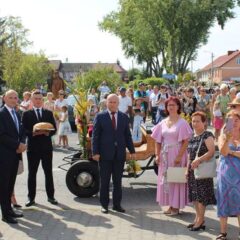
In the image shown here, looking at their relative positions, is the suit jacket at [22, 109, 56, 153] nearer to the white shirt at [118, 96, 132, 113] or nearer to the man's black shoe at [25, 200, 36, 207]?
the man's black shoe at [25, 200, 36, 207]

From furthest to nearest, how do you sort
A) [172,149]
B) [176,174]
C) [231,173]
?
1. [172,149]
2. [176,174]
3. [231,173]

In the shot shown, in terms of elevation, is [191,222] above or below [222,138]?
below

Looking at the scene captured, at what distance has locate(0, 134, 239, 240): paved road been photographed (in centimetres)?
652

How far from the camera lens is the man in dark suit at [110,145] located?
762cm

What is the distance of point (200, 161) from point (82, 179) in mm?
2737

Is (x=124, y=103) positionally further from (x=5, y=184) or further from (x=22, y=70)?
(x=22, y=70)

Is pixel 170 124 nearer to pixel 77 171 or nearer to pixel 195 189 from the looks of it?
pixel 195 189

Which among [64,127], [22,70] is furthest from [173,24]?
[64,127]

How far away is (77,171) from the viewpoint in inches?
342

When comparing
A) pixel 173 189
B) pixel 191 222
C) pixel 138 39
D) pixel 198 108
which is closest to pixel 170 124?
pixel 173 189

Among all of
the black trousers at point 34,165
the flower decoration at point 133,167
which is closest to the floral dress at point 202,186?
the flower decoration at point 133,167

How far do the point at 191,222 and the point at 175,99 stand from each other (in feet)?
5.81

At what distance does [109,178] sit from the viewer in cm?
776

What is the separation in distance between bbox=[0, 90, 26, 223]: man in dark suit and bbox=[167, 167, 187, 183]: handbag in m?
2.13
